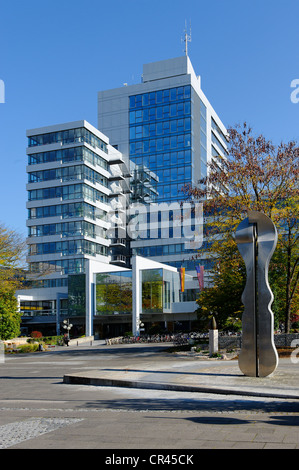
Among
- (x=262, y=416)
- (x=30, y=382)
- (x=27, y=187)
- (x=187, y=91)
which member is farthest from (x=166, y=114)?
(x=262, y=416)

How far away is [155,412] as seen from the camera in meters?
10.9

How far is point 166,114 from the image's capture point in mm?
92062

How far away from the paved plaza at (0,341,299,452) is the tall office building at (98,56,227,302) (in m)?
68.6

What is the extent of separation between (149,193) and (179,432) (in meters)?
85.6

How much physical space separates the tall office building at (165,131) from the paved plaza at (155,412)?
68637 mm

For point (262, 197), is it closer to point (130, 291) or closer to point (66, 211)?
point (130, 291)

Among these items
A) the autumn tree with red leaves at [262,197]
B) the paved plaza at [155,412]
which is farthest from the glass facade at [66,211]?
the paved plaza at [155,412]

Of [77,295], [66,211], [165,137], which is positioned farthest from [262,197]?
[165,137]

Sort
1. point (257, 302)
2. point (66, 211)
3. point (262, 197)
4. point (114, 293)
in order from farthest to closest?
point (66, 211), point (114, 293), point (262, 197), point (257, 302)

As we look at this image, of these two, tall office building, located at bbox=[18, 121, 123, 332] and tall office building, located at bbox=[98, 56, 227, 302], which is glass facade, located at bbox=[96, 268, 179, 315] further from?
tall office building, located at bbox=[98, 56, 227, 302]

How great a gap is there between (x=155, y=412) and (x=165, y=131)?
83.8 m

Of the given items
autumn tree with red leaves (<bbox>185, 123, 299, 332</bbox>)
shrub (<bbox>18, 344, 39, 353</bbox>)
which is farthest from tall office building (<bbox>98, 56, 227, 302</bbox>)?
autumn tree with red leaves (<bbox>185, 123, 299, 332</bbox>)

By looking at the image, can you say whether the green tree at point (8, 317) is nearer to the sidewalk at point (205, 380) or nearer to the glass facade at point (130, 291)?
the glass facade at point (130, 291)

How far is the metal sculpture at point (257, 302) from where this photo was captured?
53.4 ft
